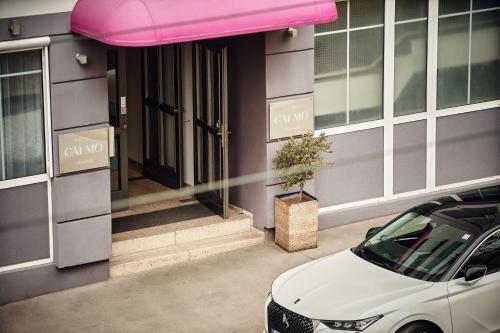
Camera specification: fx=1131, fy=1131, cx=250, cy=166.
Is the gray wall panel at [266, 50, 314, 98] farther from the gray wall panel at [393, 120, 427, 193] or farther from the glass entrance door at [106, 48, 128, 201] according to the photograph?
the glass entrance door at [106, 48, 128, 201]

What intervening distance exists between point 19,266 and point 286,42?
4.33m

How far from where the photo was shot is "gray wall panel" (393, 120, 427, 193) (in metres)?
15.9

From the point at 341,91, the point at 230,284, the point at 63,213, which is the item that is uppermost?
the point at 341,91

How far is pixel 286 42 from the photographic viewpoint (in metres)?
14.4

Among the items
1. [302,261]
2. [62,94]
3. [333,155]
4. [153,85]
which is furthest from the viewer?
[153,85]

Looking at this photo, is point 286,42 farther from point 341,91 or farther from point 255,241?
point 255,241

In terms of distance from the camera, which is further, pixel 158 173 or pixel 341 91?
pixel 158 173

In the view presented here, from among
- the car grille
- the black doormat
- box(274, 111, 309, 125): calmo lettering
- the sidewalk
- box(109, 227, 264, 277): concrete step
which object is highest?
box(274, 111, 309, 125): calmo lettering

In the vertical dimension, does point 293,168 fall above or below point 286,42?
below

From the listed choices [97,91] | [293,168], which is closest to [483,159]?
[293,168]

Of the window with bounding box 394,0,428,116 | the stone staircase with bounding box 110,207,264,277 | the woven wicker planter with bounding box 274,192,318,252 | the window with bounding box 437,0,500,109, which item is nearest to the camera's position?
the stone staircase with bounding box 110,207,264,277

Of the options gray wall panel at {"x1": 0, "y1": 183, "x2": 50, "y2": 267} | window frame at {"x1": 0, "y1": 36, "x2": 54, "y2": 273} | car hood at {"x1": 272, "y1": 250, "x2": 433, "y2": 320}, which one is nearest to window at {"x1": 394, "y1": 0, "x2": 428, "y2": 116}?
car hood at {"x1": 272, "y1": 250, "x2": 433, "y2": 320}

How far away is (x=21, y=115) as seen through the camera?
13008 millimetres

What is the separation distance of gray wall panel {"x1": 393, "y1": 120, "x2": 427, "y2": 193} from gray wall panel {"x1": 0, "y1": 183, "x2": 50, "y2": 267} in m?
5.24
